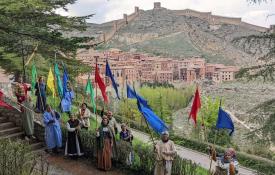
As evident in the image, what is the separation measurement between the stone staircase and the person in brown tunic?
194cm

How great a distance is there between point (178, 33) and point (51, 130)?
155 m

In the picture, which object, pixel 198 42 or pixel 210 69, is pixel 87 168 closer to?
pixel 210 69

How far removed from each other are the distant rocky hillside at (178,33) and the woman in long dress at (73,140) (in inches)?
5100

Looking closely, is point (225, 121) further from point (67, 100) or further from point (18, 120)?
point (67, 100)

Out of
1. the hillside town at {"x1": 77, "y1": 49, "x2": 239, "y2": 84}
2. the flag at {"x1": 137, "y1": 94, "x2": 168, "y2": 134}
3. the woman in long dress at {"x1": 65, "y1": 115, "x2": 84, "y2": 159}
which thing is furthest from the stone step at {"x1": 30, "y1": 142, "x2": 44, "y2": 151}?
the hillside town at {"x1": 77, "y1": 49, "x2": 239, "y2": 84}

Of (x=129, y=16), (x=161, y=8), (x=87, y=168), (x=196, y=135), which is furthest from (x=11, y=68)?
(x=161, y=8)

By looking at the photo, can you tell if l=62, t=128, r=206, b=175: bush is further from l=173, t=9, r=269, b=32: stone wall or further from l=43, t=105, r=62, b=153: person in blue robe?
l=173, t=9, r=269, b=32: stone wall

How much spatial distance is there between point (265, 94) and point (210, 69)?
72.7 ft

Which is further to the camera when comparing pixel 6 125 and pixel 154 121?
pixel 6 125

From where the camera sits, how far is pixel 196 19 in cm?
16812

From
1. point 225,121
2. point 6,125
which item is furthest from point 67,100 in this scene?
point 225,121

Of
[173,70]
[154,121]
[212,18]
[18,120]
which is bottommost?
[173,70]

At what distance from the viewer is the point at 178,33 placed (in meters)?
164

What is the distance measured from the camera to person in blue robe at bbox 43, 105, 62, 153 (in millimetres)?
11430
